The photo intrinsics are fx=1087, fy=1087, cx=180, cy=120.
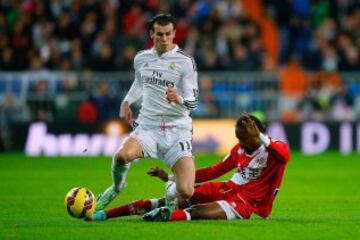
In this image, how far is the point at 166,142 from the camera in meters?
12.1

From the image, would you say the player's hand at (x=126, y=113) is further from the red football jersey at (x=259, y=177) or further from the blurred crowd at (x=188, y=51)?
the blurred crowd at (x=188, y=51)

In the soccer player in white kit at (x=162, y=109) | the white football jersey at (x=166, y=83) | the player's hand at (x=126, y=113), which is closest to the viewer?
the soccer player in white kit at (x=162, y=109)

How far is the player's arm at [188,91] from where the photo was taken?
11.5 m

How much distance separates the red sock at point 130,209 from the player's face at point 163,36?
1750mm

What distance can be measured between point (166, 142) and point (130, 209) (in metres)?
0.91

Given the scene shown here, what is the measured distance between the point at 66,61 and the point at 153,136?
1371 cm

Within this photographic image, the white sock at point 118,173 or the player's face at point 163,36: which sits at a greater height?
the player's face at point 163,36

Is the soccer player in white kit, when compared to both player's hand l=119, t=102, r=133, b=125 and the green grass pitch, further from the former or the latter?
the green grass pitch

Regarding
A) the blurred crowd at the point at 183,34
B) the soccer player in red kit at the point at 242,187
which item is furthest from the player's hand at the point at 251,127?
the blurred crowd at the point at 183,34

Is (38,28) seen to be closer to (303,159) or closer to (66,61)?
(66,61)

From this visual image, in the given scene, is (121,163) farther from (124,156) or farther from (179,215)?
(179,215)

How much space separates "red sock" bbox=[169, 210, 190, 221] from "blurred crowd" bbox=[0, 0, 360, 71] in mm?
14057

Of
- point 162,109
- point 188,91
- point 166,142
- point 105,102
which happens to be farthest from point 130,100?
point 105,102

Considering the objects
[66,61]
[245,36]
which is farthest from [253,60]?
[66,61]
